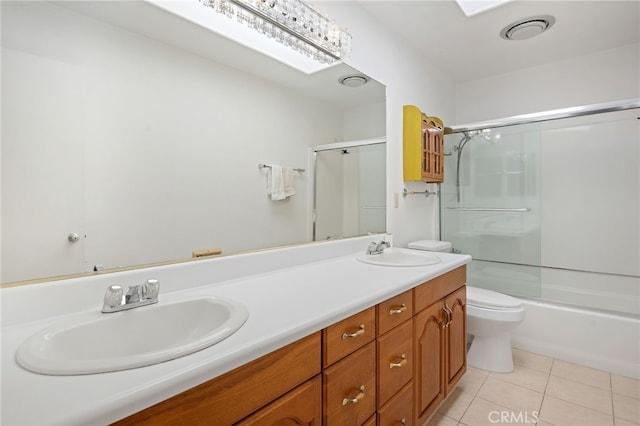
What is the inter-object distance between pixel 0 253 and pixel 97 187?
0.27 m

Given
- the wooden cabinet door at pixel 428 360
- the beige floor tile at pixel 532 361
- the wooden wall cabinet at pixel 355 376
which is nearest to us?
the wooden wall cabinet at pixel 355 376

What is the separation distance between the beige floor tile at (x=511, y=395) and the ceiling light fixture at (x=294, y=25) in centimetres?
216

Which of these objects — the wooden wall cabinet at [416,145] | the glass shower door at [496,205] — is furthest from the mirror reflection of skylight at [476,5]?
the glass shower door at [496,205]

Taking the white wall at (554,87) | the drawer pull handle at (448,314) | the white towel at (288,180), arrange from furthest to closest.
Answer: the white wall at (554,87), the drawer pull handle at (448,314), the white towel at (288,180)

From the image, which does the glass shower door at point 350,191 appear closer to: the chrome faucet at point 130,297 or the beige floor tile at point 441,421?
the chrome faucet at point 130,297

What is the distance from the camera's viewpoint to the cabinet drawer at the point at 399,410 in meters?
1.11

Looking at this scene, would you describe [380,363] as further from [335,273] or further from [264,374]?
[264,374]

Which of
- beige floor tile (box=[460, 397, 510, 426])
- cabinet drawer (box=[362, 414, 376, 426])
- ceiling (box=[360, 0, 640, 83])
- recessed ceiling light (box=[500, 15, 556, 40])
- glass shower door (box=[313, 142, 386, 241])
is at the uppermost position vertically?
ceiling (box=[360, 0, 640, 83])

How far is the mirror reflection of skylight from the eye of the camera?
75.0 inches

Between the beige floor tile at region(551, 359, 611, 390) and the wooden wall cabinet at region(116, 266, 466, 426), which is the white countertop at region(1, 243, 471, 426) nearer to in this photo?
the wooden wall cabinet at region(116, 266, 466, 426)

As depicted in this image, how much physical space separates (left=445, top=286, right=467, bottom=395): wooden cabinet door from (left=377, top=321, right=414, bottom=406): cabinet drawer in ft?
1.38

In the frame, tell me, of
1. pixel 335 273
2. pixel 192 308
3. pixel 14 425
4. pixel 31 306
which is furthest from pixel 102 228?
pixel 335 273

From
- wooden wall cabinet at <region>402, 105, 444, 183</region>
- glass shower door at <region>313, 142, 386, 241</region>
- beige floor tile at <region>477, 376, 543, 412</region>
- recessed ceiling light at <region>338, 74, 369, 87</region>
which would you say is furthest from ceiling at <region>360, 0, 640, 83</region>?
beige floor tile at <region>477, 376, 543, 412</region>

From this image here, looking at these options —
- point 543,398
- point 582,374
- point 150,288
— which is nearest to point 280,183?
point 150,288
